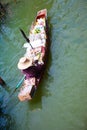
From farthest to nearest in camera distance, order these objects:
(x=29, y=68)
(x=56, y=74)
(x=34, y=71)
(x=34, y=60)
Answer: (x=56, y=74) → (x=34, y=60) → (x=34, y=71) → (x=29, y=68)

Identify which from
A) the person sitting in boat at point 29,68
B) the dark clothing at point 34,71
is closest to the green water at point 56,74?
the dark clothing at point 34,71

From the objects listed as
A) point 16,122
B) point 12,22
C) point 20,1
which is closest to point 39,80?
point 16,122

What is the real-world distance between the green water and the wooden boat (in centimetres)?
53

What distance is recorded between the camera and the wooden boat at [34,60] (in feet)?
30.8

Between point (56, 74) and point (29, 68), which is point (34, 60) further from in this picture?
point (56, 74)

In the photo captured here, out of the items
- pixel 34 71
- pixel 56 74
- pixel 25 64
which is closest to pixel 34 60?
pixel 34 71

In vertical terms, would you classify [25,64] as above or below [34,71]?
above

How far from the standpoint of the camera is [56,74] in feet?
33.7

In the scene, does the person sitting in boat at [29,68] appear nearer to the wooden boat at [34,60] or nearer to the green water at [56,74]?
the wooden boat at [34,60]

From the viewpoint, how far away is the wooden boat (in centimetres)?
940

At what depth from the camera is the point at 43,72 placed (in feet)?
34.4

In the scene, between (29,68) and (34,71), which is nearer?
(29,68)

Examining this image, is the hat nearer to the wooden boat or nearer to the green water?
the wooden boat

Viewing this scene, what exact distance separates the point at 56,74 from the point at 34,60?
112cm
